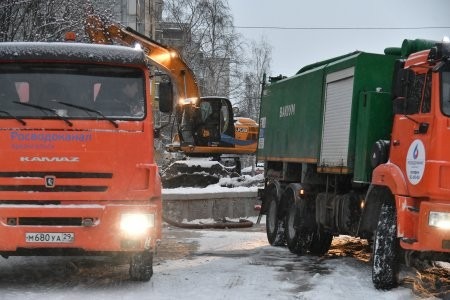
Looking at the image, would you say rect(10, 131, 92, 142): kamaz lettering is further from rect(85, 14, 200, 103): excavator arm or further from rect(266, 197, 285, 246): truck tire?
rect(85, 14, 200, 103): excavator arm

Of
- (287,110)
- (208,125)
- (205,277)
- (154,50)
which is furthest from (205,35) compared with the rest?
(205,277)

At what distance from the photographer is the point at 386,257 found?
8.08 m

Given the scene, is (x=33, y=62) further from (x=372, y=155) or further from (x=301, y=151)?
(x=301, y=151)

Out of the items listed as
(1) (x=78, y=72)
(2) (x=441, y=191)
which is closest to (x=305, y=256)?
(2) (x=441, y=191)

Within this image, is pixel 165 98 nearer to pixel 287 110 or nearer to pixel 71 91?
pixel 71 91

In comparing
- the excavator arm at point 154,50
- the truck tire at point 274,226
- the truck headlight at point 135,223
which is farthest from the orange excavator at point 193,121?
the truck headlight at point 135,223

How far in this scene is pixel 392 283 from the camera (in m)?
8.12

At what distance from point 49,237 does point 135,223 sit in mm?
970

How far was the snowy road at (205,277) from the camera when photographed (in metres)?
7.84

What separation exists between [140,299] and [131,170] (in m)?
1.49

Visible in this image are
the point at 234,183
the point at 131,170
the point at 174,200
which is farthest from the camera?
the point at 234,183

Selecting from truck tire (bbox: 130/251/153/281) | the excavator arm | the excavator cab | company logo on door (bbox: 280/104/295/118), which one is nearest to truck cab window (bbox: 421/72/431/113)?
truck tire (bbox: 130/251/153/281)

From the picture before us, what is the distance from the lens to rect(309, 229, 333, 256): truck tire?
38.8 feet

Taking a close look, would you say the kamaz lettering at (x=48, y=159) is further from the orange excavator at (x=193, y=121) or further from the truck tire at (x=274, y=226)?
the orange excavator at (x=193, y=121)
